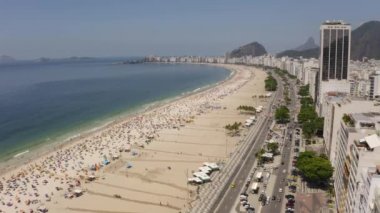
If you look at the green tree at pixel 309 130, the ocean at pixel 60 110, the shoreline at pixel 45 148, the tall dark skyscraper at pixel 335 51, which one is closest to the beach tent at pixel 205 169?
the green tree at pixel 309 130

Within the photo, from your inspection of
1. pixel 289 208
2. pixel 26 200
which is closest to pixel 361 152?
pixel 289 208

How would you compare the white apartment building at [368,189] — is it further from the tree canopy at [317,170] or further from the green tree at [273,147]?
the green tree at [273,147]

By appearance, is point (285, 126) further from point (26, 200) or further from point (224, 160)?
→ point (26, 200)

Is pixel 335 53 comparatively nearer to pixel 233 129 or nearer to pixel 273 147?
pixel 233 129

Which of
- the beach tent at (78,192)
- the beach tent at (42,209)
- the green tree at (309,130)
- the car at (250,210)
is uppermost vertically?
the green tree at (309,130)

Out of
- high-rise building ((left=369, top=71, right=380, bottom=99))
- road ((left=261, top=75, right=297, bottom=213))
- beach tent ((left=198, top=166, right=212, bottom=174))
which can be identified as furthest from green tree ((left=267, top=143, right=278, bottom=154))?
high-rise building ((left=369, top=71, right=380, bottom=99))

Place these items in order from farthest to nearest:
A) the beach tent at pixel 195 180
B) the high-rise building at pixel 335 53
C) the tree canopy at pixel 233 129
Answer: the high-rise building at pixel 335 53
the tree canopy at pixel 233 129
the beach tent at pixel 195 180

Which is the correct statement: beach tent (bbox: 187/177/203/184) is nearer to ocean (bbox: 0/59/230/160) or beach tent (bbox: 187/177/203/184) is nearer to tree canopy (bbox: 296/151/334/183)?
tree canopy (bbox: 296/151/334/183)

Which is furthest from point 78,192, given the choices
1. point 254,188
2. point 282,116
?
point 282,116
